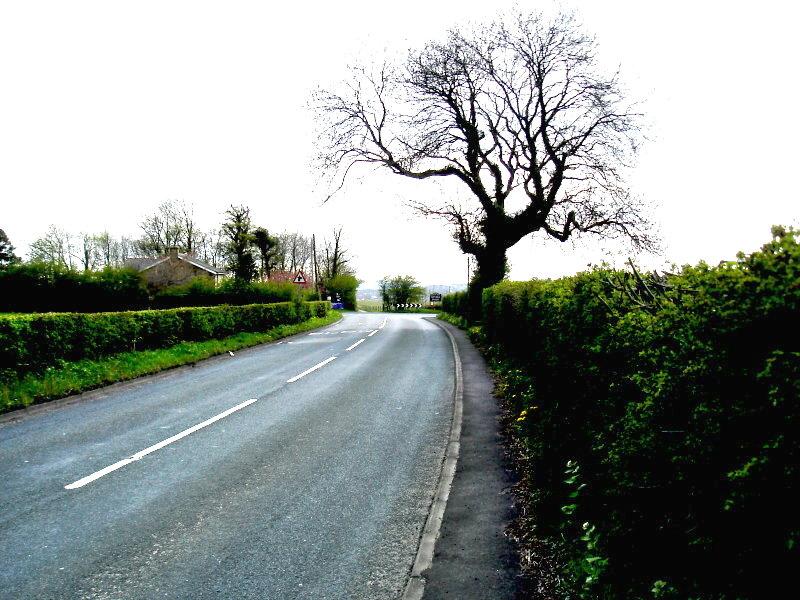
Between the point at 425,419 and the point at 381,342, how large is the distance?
529 inches

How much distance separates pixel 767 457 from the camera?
192 centimetres

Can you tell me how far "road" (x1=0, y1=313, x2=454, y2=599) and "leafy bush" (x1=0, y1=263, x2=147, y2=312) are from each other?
19368mm

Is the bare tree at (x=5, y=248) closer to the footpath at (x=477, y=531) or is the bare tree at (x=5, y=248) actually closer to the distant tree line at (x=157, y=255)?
the distant tree line at (x=157, y=255)

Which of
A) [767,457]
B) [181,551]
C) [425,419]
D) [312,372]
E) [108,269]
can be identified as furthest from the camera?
[108,269]

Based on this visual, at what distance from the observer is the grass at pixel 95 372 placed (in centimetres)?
977

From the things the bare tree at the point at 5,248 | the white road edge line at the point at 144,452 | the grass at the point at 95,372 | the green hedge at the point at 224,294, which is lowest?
the white road edge line at the point at 144,452

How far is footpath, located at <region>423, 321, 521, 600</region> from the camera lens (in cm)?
358

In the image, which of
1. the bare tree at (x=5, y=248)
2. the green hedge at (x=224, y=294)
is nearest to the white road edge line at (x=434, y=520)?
the green hedge at (x=224, y=294)

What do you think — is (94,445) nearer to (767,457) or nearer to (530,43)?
(767,457)

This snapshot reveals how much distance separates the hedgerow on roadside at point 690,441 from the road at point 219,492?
1528 mm

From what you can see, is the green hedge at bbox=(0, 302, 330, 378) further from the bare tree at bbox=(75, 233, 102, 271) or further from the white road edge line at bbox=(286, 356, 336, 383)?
the bare tree at bbox=(75, 233, 102, 271)

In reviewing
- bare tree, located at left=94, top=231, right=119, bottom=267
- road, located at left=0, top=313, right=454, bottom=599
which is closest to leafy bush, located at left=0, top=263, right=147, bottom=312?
road, located at left=0, top=313, right=454, bottom=599

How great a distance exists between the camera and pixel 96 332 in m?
13.1

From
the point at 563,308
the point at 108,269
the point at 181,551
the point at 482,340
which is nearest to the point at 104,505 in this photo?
the point at 181,551
